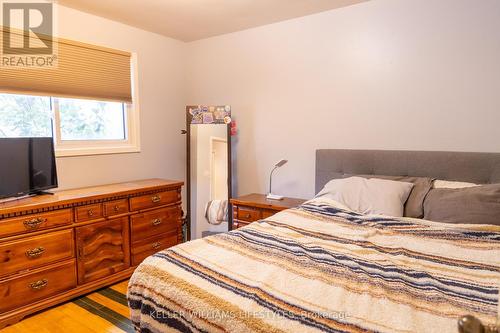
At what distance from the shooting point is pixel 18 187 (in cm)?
232

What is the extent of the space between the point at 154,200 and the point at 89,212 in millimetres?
610

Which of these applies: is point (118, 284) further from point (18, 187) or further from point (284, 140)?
point (284, 140)

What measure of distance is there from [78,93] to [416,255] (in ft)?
9.63

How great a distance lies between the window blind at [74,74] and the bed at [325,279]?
6.76 feet

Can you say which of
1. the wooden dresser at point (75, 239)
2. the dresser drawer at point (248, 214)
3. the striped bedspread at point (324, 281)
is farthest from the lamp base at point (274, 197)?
the striped bedspread at point (324, 281)

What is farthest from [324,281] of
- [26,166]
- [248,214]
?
[26,166]

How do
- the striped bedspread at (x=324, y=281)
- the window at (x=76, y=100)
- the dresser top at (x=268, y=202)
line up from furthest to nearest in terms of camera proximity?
the dresser top at (x=268, y=202)
the window at (x=76, y=100)
the striped bedspread at (x=324, y=281)

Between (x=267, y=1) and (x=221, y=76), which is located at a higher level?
(x=267, y=1)

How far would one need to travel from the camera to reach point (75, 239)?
2451 mm

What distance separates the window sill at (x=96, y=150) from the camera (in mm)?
2809

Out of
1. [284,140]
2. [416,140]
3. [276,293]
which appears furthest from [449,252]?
[284,140]

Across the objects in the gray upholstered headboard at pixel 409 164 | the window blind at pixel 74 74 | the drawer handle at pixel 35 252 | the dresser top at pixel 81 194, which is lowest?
the drawer handle at pixel 35 252

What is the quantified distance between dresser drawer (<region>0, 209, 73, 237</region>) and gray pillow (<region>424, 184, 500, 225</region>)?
8.32 ft

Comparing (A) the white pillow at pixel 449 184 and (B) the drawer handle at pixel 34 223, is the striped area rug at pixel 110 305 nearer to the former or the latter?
(B) the drawer handle at pixel 34 223
